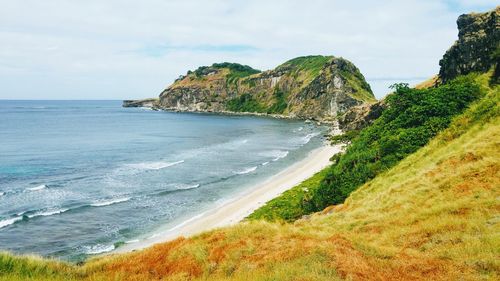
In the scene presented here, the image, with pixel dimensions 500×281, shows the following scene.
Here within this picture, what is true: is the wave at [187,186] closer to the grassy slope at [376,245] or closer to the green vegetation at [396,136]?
the green vegetation at [396,136]

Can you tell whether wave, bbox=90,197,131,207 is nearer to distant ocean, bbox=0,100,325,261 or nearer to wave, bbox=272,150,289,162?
distant ocean, bbox=0,100,325,261

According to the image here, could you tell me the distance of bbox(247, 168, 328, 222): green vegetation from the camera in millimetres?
38406

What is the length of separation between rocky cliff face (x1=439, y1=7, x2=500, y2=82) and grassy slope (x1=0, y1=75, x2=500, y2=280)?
2587 cm

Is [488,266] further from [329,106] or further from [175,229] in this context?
[329,106]

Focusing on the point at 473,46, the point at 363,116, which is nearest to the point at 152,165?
the point at 363,116

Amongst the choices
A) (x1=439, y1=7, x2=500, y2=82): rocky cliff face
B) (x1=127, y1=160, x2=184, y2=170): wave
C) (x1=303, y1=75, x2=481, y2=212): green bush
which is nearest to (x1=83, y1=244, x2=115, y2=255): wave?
(x1=303, y1=75, x2=481, y2=212): green bush

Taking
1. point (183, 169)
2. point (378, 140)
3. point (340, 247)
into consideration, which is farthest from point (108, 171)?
point (340, 247)

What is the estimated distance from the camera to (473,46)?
4584cm

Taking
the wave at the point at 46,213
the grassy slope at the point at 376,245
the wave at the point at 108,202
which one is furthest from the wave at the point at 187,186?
the grassy slope at the point at 376,245

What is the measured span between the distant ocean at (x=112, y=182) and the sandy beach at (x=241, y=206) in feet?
5.45

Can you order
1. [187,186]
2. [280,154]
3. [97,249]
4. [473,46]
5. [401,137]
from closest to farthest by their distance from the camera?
[401,137], [97,249], [473,46], [187,186], [280,154]

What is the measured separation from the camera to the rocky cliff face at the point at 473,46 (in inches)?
1682

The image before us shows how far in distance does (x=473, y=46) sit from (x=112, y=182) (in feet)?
169

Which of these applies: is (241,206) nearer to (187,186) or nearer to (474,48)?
(187,186)
